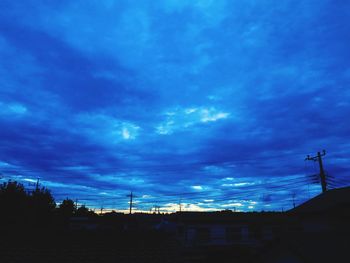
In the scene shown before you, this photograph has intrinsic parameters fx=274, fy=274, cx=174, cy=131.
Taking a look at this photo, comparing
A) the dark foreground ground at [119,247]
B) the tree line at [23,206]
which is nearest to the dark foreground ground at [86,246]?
the dark foreground ground at [119,247]

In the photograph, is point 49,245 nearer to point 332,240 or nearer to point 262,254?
point 262,254

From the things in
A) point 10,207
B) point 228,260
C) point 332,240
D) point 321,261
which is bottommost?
point 228,260

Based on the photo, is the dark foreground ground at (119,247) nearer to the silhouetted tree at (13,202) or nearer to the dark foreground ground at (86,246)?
the dark foreground ground at (86,246)

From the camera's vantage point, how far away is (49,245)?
19219 mm

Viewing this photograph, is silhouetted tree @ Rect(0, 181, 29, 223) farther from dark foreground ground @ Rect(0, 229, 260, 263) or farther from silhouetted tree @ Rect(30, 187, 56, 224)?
dark foreground ground @ Rect(0, 229, 260, 263)

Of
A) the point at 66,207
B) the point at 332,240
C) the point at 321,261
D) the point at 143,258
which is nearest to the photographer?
the point at 321,261

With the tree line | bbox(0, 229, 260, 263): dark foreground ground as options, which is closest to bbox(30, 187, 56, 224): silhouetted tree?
the tree line

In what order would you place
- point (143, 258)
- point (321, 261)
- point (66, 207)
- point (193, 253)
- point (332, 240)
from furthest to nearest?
point (66, 207)
point (193, 253)
point (143, 258)
point (332, 240)
point (321, 261)

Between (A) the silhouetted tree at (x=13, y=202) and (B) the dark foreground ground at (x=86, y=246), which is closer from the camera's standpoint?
(B) the dark foreground ground at (x=86, y=246)

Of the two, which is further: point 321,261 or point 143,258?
point 143,258

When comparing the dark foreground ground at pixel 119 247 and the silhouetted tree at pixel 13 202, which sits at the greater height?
the silhouetted tree at pixel 13 202

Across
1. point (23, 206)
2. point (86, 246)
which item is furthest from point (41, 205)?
point (86, 246)

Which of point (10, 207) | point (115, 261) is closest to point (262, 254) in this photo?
point (115, 261)

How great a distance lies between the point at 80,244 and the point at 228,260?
1805 cm
